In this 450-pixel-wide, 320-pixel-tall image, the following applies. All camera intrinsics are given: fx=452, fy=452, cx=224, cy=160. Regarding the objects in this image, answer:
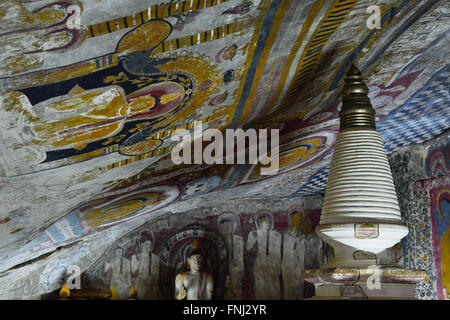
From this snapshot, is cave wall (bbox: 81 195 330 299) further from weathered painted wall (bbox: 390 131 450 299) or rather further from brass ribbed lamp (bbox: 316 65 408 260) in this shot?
brass ribbed lamp (bbox: 316 65 408 260)

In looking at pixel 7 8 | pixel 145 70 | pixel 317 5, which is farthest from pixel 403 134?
pixel 7 8

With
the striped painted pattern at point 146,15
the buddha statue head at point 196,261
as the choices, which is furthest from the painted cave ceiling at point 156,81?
the buddha statue head at point 196,261

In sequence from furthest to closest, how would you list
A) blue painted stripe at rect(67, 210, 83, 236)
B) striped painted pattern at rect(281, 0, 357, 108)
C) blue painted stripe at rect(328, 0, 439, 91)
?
1. blue painted stripe at rect(67, 210, 83, 236)
2. blue painted stripe at rect(328, 0, 439, 91)
3. striped painted pattern at rect(281, 0, 357, 108)

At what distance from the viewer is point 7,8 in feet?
3.99

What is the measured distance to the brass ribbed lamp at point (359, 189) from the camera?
2.00 metres

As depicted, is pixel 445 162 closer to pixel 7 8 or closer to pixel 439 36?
pixel 439 36

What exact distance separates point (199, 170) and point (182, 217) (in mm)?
2329

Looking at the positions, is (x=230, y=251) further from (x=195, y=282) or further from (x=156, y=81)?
(x=156, y=81)

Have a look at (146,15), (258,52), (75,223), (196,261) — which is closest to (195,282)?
(196,261)

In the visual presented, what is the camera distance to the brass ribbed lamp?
200cm

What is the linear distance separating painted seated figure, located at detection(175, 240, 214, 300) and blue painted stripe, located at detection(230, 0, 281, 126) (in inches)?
132

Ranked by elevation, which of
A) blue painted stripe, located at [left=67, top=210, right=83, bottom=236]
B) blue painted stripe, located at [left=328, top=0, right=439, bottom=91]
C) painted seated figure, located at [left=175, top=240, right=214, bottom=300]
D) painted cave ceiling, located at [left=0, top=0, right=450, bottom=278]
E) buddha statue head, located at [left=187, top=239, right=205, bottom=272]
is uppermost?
blue painted stripe, located at [left=328, top=0, right=439, bottom=91]

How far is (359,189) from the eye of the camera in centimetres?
211

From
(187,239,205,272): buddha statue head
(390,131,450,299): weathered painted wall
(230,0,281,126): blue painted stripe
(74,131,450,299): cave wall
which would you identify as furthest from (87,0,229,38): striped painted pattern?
(74,131,450,299): cave wall
